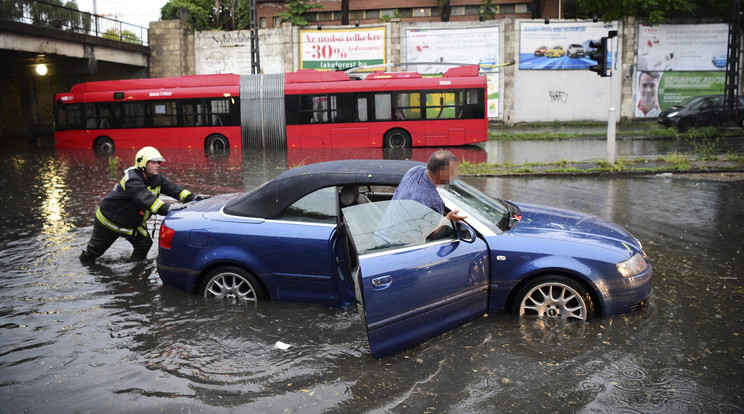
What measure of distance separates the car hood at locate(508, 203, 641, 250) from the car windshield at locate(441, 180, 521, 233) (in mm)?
118

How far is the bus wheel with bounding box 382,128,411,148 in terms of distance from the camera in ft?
79.3

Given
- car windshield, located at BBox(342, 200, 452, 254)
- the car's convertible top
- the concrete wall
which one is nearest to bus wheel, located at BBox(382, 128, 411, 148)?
the concrete wall

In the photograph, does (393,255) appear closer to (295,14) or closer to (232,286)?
(232,286)

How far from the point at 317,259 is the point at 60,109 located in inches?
983

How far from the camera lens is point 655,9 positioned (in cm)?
3491

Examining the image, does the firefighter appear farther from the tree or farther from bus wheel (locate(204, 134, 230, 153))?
the tree

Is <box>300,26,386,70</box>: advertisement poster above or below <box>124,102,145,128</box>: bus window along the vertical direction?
above

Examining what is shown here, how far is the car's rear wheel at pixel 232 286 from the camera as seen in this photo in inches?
236

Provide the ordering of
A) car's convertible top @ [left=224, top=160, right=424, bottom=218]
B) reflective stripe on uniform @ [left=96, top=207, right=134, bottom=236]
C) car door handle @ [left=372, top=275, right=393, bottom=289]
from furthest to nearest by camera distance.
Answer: reflective stripe on uniform @ [left=96, top=207, right=134, bottom=236] → car's convertible top @ [left=224, top=160, right=424, bottom=218] → car door handle @ [left=372, top=275, right=393, bottom=289]

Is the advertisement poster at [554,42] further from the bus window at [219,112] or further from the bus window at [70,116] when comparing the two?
the bus window at [70,116]

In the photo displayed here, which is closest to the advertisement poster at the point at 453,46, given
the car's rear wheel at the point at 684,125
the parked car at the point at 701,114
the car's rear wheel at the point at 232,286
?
the parked car at the point at 701,114

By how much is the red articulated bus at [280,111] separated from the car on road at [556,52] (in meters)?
12.8

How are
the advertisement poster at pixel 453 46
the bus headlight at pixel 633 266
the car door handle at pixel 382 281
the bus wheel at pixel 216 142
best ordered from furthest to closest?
the advertisement poster at pixel 453 46, the bus wheel at pixel 216 142, the bus headlight at pixel 633 266, the car door handle at pixel 382 281

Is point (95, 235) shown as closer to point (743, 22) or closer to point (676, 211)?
point (676, 211)
